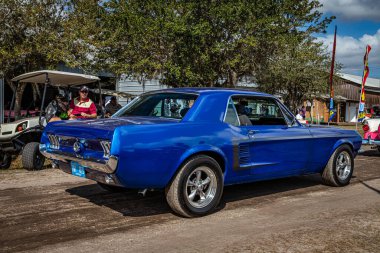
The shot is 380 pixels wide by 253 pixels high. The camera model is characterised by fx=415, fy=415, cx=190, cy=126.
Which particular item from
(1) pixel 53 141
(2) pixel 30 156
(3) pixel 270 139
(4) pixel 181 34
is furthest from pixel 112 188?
(4) pixel 181 34

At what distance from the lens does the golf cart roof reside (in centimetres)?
929

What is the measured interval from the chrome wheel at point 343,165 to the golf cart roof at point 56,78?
6.15 m

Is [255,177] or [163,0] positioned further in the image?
[163,0]

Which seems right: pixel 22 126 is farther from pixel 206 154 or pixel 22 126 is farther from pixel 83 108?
pixel 206 154

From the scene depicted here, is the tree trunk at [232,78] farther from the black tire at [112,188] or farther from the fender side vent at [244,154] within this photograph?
the fender side vent at [244,154]

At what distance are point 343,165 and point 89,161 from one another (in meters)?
4.54

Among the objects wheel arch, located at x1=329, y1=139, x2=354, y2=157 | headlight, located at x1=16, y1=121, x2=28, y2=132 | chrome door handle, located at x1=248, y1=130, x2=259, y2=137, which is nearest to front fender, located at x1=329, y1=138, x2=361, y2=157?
wheel arch, located at x1=329, y1=139, x2=354, y2=157

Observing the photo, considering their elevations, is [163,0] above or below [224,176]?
above

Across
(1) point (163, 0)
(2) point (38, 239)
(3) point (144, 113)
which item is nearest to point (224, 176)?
(3) point (144, 113)

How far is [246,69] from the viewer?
20.1 metres

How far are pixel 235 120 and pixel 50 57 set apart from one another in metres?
10.7

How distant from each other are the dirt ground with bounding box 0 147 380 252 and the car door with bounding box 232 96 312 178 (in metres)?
0.50

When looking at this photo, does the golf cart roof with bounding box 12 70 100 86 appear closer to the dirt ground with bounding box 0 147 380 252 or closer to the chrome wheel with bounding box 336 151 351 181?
the dirt ground with bounding box 0 147 380 252

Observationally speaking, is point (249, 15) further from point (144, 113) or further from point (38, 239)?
point (38, 239)
